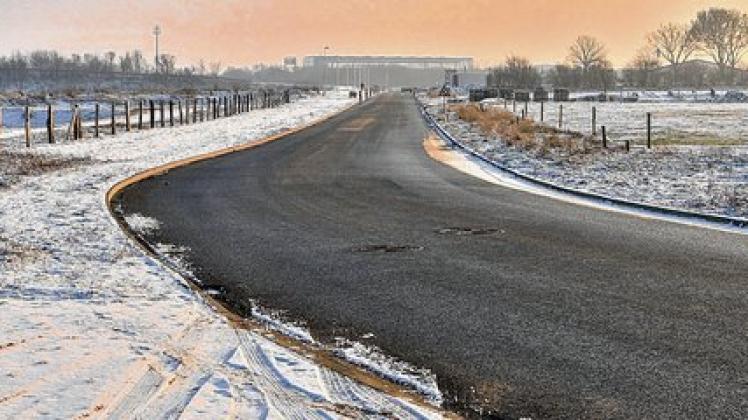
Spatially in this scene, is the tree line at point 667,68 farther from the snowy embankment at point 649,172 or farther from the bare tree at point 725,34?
the snowy embankment at point 649,172

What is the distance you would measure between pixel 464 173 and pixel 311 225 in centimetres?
780

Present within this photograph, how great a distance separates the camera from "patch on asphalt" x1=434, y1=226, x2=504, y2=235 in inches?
429

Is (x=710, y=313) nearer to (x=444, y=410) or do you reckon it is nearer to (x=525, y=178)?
(x=444, y=410)

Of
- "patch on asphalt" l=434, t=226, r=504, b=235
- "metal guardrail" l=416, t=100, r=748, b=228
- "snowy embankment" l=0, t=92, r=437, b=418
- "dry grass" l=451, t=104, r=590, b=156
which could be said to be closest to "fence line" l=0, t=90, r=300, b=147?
"dry grass" l=451, t=104, r=590, b=156

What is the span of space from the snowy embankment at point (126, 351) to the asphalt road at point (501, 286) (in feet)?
2.03

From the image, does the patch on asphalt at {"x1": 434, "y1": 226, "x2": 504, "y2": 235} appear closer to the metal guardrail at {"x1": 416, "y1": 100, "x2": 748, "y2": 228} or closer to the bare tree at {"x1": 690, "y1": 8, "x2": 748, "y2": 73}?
the metal guardrail at {"x1": 416, "y1": 100, "x2": 748, "y2": 228}

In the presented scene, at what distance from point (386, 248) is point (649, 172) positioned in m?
9.55

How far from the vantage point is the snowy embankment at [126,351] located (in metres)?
4.76

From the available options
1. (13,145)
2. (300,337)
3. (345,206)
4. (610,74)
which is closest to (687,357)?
(300,337)

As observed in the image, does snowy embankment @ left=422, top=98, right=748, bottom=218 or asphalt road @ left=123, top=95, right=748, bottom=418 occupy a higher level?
snowy embankment @ left=422, top=98, right=748, bottom=218

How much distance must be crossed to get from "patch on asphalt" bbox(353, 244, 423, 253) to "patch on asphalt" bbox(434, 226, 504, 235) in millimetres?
1064

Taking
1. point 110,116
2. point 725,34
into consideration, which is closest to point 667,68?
point 725,34

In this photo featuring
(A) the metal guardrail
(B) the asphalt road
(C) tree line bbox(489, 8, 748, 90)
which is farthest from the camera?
(C) tree line bbox(489, 8, 748, 90)

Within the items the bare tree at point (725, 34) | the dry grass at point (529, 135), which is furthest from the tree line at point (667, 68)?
the dry grass at point (529, 135)
